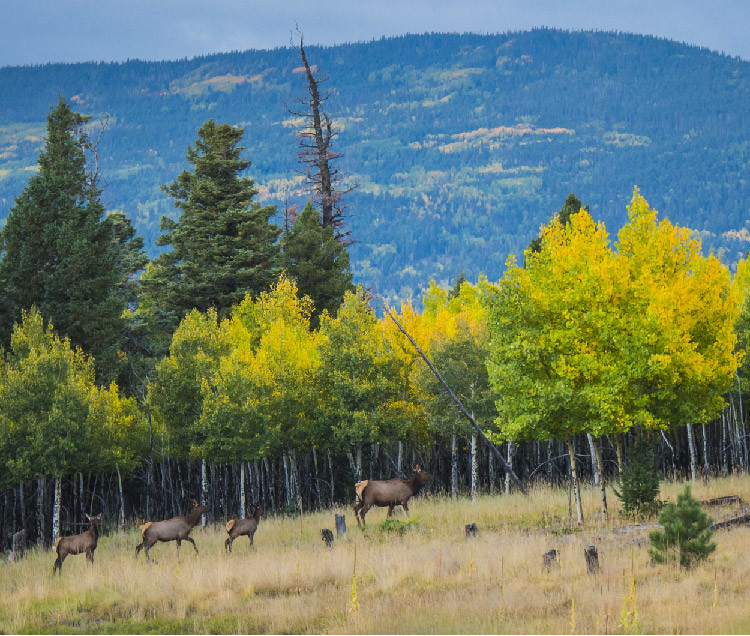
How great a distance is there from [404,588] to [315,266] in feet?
137

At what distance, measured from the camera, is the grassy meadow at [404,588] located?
1505cm

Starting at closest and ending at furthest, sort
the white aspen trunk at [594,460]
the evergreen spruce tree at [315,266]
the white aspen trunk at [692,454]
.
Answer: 1. the white aspen trunk at [594,460]
2. the white aspen trunk at [692,454]
3. the evergreen spruce tree at [315,266]

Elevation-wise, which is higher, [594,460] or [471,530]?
[594,460]

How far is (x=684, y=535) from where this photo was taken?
60.7ft

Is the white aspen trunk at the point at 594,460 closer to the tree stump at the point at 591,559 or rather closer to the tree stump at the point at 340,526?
the tree stump at the point at 340,526

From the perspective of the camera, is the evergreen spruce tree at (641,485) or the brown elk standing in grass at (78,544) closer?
the brown elk standing in grass at (78,544)

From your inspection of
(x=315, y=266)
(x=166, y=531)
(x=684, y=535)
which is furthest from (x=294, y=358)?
(x=684, y=535)

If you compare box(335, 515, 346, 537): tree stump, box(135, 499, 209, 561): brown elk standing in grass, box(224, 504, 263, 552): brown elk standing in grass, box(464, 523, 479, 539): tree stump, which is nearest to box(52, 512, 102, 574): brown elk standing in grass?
box(135, 499, 209, 561): brown elk standing in grass

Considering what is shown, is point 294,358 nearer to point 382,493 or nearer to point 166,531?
point 382,493

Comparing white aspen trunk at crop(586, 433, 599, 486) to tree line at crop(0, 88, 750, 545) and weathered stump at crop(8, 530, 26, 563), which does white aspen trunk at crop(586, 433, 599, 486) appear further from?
weathered stump at crop(8, 530, 26, 563)

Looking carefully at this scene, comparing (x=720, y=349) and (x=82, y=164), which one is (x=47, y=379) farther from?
(x=720, y=349)

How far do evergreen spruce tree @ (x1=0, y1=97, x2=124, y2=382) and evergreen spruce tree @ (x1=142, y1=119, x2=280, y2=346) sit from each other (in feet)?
25.4

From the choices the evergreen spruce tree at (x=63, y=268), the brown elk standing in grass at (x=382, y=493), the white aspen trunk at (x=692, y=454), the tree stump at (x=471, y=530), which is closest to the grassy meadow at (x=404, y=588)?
the tree stump at (x=471, y=530)

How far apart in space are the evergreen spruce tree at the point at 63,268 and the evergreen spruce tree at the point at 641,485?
26.6m
